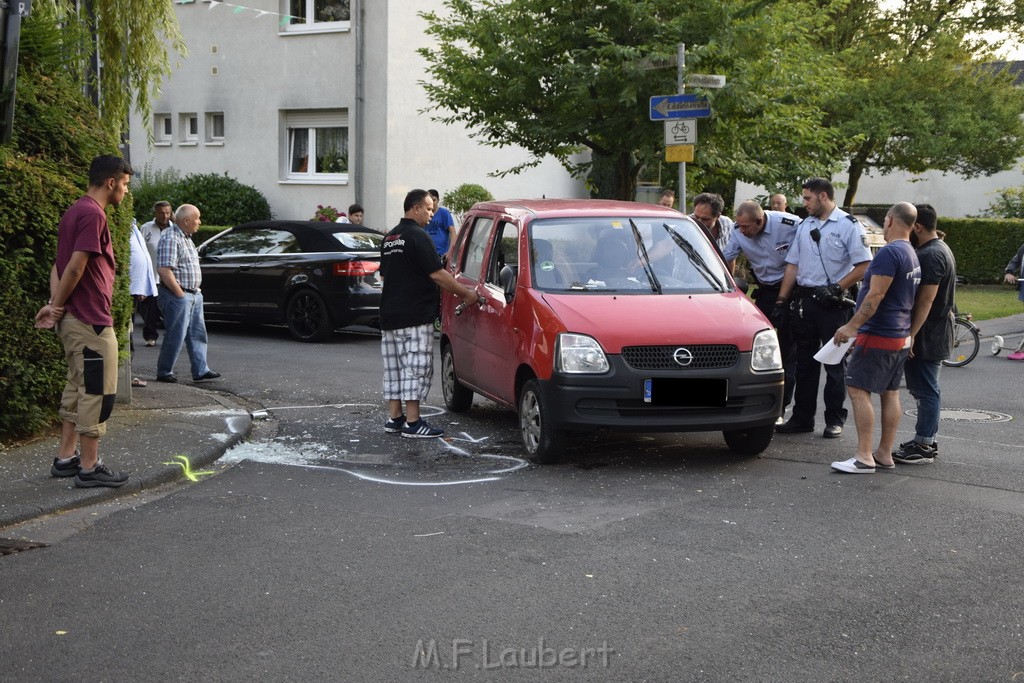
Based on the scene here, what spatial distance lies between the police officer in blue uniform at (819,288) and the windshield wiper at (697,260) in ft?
2.82

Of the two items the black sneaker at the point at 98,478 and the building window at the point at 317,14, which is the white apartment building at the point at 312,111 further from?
the black sneaker at the point at 98,478

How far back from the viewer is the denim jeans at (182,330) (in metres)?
12.0

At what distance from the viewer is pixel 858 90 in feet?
96.1

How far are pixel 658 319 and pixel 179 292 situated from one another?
5.88 meters

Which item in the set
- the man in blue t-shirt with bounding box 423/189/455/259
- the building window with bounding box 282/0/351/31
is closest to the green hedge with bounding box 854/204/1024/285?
the building window with bounding box 282/0/351/31

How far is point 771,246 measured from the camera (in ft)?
31.7

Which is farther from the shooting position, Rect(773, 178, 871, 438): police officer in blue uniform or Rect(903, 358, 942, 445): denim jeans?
Rect(773, 178, 871, 438): police officer in blue uniform

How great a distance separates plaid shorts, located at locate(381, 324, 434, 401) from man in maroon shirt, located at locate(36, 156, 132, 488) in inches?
93.5

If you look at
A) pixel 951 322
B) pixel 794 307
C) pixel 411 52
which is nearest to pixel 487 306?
pixel 794 307

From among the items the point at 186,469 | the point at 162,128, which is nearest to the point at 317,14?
the point at 162,128

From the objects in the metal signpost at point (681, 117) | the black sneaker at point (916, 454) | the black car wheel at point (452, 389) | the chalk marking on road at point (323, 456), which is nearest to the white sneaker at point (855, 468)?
the black sneaker at point (916, 454)

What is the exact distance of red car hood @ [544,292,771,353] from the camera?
7785 mm

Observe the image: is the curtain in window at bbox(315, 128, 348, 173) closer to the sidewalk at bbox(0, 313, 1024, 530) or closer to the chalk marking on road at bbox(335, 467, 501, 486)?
the sidewalk at bbox(0, 313, 1024, 530)

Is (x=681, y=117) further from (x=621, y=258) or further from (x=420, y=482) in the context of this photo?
(x=420, y=482)
